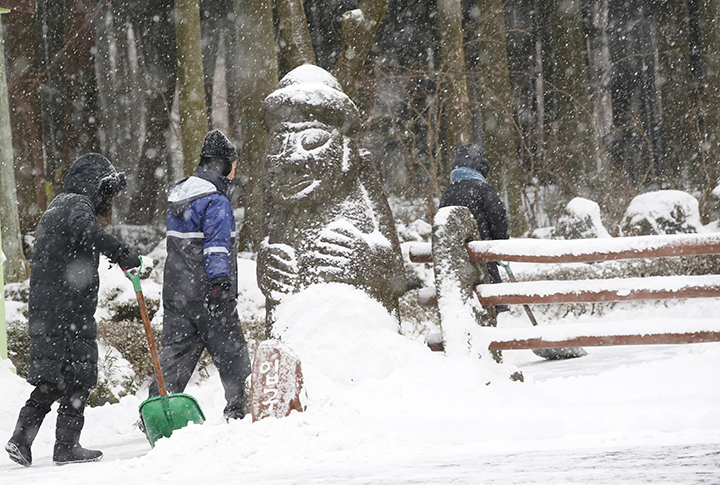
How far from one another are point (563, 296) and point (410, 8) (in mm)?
11863

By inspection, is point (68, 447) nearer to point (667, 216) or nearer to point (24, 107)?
point (667, 216)

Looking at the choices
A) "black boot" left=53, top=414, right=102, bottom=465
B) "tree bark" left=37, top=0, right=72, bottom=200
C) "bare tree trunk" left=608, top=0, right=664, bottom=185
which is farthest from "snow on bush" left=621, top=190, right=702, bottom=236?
"tree bark" left=37, top=0, right=72, bottom=200

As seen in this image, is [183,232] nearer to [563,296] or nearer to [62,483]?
[62,483]

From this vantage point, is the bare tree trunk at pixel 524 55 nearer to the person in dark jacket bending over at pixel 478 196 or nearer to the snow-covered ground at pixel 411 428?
the person in dark jacket bending over at pixel 478 196

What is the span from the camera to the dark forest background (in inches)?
449

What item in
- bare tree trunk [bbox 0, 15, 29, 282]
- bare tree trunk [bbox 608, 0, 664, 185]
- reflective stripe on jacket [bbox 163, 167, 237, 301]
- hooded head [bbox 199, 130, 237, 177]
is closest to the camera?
reflective stripe on jacket [bbox 163, 167, 237, 301]

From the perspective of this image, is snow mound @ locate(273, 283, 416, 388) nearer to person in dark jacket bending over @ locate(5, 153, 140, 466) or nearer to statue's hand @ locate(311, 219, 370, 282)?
statue's hand @ locate(311, 219, 370, 282)

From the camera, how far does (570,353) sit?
22.7 ft

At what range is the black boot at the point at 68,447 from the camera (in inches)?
163

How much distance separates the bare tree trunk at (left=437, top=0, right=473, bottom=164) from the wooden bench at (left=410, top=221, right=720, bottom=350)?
6518 mm

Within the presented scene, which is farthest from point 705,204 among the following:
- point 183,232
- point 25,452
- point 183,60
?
point 25,452

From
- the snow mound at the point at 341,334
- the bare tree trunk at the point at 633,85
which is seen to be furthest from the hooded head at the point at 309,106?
the bare tree trunk at the point at 633,85

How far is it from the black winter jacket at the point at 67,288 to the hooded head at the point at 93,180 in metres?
0.03

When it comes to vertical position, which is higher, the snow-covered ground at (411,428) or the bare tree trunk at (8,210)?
the bare tree trunk at (8,210)
